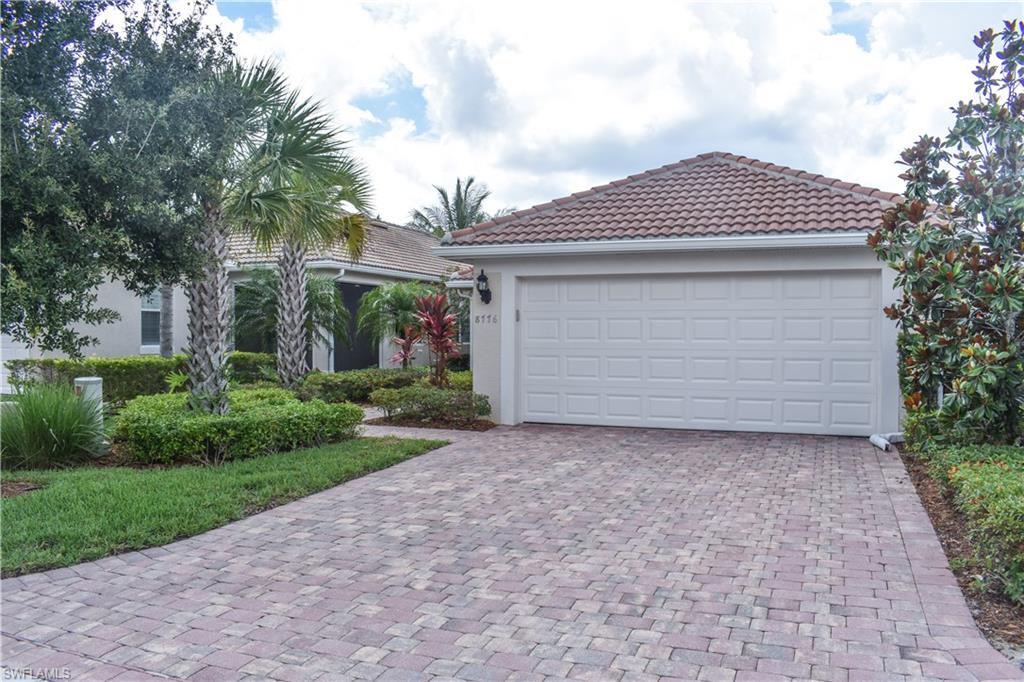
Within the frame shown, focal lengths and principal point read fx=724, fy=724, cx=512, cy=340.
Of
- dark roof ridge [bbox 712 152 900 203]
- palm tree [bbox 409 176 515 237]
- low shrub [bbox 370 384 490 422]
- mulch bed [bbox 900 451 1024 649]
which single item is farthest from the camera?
palm tree [bbox 409 176 515 237]

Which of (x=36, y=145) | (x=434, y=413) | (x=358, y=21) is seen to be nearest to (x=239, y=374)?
(x=434, y=413)

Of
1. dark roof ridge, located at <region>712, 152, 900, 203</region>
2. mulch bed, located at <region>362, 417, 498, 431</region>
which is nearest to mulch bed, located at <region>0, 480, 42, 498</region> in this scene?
mulch bed, located at <region>362, 417, 498, 431</region>

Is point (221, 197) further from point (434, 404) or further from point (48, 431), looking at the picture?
point (434, 404)

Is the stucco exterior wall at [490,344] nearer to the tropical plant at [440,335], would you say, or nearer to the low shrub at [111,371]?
the tropical plant at [440,335]

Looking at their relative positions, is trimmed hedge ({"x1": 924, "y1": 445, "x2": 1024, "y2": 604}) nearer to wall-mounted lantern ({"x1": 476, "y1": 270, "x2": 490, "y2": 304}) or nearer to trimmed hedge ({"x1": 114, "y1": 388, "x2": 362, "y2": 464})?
wall-mounted lantern ({"x1": 476, "y1": 270, "x2": 490, "y2": 304})

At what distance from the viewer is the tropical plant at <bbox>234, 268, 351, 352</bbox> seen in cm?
1584

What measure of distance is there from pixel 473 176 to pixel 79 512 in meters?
23.9

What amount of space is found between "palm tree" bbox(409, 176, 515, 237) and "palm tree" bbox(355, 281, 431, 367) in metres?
11.5

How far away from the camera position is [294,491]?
6.86 meters

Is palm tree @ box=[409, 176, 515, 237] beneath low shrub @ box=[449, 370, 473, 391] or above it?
above

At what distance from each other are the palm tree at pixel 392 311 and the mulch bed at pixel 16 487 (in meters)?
9.65

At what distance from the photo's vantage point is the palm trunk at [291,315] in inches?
543

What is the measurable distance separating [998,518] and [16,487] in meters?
8.21

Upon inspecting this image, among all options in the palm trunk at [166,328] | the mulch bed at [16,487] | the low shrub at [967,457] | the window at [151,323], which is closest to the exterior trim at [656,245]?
the low shrub at [967,457]
